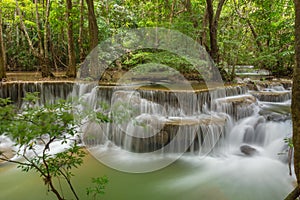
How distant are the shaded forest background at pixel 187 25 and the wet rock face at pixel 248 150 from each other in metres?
4.20

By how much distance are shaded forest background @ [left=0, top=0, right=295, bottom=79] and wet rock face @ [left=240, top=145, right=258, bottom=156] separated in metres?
4.20

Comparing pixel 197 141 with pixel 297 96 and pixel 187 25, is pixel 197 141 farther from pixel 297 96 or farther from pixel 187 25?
pixel 187 25

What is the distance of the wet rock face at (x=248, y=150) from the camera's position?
5.95 meters

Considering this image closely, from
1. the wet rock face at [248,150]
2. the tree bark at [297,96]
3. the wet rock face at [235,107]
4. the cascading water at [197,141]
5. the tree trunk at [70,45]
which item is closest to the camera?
the tree bark at [297,96]

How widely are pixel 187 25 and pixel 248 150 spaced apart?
5.83 metres

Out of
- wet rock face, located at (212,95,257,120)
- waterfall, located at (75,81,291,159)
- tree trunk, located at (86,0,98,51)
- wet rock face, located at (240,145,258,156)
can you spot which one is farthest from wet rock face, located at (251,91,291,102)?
tree trunk, located at (86,0,98,51)

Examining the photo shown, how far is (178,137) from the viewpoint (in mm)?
5988

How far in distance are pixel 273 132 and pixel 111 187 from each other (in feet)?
15.2

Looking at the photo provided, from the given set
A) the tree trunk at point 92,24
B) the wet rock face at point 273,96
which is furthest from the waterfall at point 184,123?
the tree trunk at point 92,24

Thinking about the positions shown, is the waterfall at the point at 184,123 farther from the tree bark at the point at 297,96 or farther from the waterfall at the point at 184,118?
the tree bark at the point at 297,96

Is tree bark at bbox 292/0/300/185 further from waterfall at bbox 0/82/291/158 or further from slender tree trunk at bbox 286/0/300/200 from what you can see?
waterfall at bbox 0/82/291/158

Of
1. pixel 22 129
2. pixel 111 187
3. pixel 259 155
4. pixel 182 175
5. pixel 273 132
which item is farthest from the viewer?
pixel 273 132

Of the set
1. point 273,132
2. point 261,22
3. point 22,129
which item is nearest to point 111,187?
point 22,129

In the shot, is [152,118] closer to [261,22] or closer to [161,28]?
[161,28]
